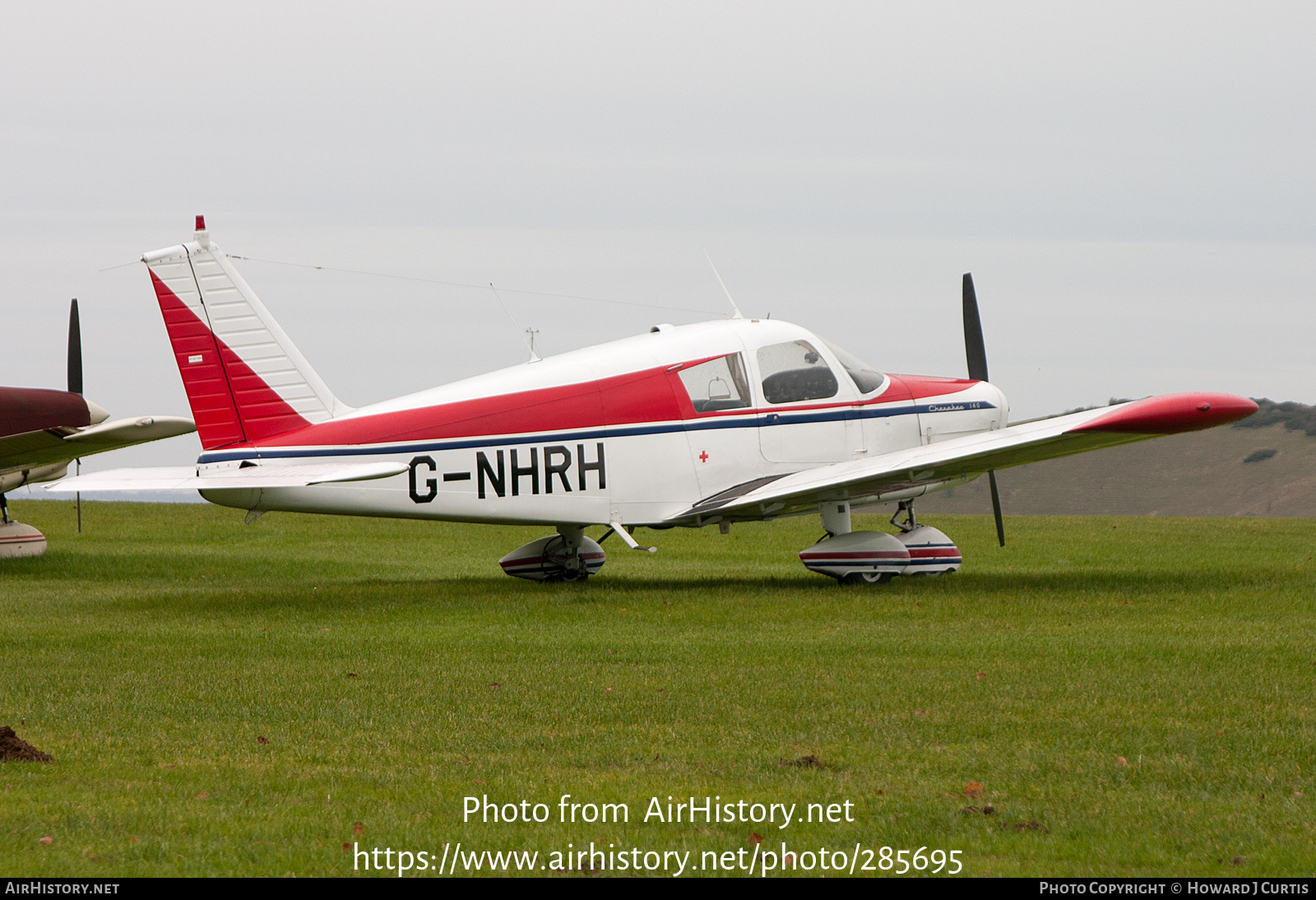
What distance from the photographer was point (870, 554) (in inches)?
576

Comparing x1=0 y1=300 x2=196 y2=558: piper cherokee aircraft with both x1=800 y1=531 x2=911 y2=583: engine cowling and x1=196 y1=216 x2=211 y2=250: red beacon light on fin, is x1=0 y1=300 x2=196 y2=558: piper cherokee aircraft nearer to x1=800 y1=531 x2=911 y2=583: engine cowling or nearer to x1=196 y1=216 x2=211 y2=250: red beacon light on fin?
x1=196 y1=216 x2=211 y2=250: red beacon light on fin

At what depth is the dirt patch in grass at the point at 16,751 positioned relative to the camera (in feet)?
20.8

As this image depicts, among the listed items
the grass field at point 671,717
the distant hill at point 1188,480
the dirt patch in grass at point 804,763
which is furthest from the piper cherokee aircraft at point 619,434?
the distant hill at point 1188,480

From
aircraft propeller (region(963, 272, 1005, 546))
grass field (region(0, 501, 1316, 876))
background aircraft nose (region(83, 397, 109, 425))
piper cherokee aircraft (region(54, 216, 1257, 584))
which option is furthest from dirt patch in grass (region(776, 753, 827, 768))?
background aircraft nose (region(83, 397, 109, 425))

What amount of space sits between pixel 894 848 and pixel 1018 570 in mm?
12655

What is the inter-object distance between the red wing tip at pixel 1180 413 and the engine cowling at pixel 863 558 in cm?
→ 268

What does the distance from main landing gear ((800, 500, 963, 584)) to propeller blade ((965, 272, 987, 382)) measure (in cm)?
352

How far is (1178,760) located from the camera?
616 centimetres

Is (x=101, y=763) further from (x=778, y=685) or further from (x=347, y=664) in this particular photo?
(x=778, y=685)

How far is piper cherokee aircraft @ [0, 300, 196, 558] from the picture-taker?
59.4 ft

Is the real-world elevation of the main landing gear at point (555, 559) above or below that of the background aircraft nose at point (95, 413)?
below

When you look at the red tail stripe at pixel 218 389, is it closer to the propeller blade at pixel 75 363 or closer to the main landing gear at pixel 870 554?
the main landing gear at pixel 870 554

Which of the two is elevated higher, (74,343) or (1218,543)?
(74,343)
